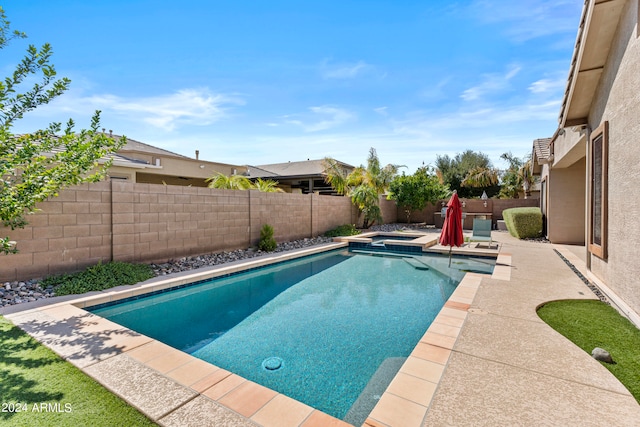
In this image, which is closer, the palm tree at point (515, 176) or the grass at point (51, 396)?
the grass at point (51, 396)

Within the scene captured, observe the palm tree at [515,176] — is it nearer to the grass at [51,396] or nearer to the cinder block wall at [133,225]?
the cinder block wall at [133,225]

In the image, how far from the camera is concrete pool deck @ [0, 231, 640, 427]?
2.40 meters

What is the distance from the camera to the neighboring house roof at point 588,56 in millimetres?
4844

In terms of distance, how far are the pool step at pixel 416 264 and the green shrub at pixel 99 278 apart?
A: 7611 millimetres

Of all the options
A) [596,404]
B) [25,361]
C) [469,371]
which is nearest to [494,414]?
[469,371]

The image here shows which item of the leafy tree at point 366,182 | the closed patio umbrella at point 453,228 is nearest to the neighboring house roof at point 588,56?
the closed patio umbrella at point 453,228

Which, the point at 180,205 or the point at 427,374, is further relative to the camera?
the point at 180,205

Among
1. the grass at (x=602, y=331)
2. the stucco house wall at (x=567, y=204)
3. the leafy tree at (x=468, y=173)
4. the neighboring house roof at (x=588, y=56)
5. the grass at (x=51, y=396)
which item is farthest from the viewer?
the leafy tree at (x=468, y=173)

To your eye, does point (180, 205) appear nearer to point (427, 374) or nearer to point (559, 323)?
point (427, 374)

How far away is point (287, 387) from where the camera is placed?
3.47 meters

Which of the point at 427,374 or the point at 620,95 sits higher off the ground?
the point at 620,95

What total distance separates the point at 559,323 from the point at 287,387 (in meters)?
3.89

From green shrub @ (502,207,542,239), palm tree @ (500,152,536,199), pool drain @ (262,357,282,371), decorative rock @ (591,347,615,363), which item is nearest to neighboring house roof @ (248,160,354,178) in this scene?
green shrub @ (502,207,542,239)

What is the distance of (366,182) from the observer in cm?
1997
